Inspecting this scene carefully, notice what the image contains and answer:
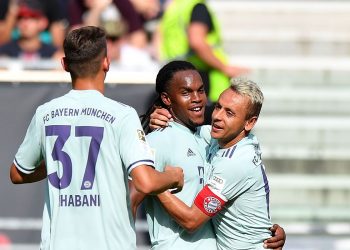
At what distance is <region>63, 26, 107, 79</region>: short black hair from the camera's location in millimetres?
4977

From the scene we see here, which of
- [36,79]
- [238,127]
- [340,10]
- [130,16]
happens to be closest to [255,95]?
[238,127]

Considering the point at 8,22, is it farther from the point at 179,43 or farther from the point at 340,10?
the point at 340,10

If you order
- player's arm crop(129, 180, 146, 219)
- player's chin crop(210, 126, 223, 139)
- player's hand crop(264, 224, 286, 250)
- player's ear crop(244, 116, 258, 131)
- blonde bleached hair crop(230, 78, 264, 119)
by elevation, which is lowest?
player's hand crop(264, 224, 286, 250)

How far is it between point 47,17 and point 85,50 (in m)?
5.71

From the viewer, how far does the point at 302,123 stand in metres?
11.0

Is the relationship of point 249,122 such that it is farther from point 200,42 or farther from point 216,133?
point 200,42

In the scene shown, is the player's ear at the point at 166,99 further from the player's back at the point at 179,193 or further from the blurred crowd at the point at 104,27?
the blurred crowd at the point at 104,27

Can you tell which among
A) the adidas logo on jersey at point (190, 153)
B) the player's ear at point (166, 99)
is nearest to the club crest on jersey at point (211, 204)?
the adidas logo on jersey at point (190, 153)

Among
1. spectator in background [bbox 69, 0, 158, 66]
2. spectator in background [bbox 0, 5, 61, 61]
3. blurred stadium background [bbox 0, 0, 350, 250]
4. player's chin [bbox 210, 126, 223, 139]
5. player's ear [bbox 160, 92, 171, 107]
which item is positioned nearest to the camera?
player's chin [bbox 210, 126, 223, 139]

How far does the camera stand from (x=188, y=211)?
17.2 feet

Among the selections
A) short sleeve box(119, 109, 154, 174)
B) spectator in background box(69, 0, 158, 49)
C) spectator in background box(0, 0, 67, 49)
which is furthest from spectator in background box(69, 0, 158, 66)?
short sleeve box(119, 109, 154, 174)

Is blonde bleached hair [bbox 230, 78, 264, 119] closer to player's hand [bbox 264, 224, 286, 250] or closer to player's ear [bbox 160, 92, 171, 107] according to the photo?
player's ear [bbox 160, 92, 171, 107]

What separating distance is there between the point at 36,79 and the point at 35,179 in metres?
2.93

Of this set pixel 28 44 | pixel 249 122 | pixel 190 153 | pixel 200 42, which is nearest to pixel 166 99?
pixel 190 153
